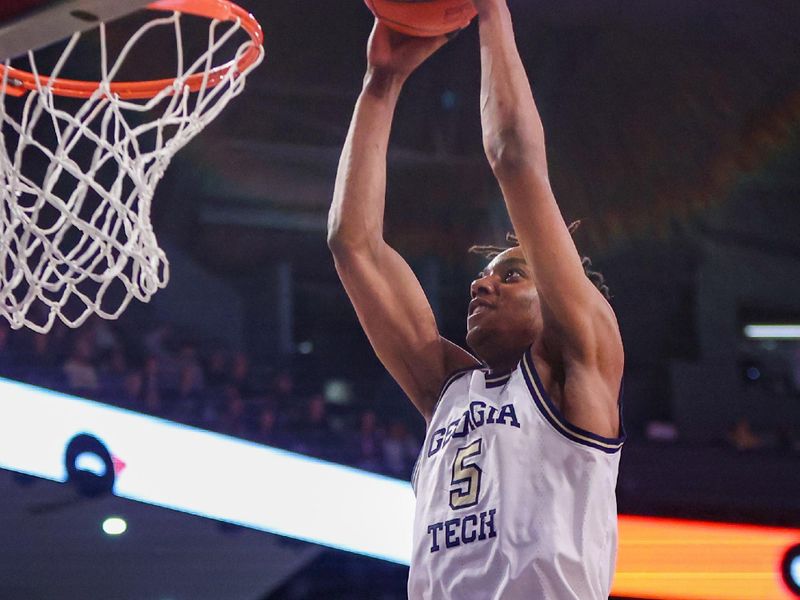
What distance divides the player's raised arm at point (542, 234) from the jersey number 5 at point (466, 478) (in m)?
0.21

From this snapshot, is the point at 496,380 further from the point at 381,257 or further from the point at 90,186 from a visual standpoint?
the point at 90,186

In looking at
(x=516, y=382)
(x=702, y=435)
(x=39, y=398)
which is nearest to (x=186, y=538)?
(x=39, y=398)

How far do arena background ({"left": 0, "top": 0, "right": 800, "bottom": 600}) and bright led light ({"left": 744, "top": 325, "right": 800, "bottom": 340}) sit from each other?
67 mm

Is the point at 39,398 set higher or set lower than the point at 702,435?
lower

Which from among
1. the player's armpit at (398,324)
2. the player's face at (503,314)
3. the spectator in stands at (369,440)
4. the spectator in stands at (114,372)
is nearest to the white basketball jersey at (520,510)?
the player's face at (503,314)

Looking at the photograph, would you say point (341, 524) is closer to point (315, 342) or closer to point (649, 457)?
point (649, 457)

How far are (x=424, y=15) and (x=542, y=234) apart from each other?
570 millimetres

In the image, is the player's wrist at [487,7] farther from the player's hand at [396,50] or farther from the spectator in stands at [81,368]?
the spectator in stands at [81,368]

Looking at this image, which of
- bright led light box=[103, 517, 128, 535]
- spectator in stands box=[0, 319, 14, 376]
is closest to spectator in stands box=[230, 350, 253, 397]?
spectator in stands box=[0, 319, 14, 376]

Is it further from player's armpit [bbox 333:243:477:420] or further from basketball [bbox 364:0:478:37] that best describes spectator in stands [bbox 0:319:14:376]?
basketball [bbox 364:0:478:37]

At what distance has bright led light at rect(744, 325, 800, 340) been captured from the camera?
9.89 metres

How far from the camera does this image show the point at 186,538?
18.7 ft

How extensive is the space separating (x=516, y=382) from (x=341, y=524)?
391 centimetres

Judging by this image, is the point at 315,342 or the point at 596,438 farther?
the point at 315,342
